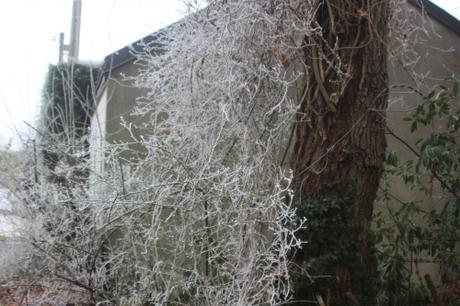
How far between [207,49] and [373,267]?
216cm

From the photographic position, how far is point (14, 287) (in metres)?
4.26

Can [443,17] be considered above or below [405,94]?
above

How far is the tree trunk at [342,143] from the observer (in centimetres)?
393

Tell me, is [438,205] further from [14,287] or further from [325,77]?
[14,287]

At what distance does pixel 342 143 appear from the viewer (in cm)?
407

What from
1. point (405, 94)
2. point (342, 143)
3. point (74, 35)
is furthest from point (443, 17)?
point (74, 35)

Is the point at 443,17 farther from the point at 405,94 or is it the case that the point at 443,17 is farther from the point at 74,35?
the point at 74,35

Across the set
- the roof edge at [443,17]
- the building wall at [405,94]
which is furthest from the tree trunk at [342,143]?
the roof edge at [443,17]

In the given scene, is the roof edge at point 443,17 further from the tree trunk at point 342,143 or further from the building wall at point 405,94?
the tree trunk at point 342,143

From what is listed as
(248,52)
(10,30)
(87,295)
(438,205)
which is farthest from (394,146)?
(10,30)

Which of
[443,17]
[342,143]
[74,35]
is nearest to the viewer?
[342,143]

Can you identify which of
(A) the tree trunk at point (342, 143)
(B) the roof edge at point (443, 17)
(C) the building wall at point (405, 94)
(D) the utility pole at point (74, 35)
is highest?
(D) the utility pole at point (74, 35)

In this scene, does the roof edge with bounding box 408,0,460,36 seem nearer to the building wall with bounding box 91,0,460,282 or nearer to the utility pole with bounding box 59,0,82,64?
the building wall with bounding box 91,0,460,282

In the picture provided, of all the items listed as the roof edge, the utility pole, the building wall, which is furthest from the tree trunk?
the utility pole
